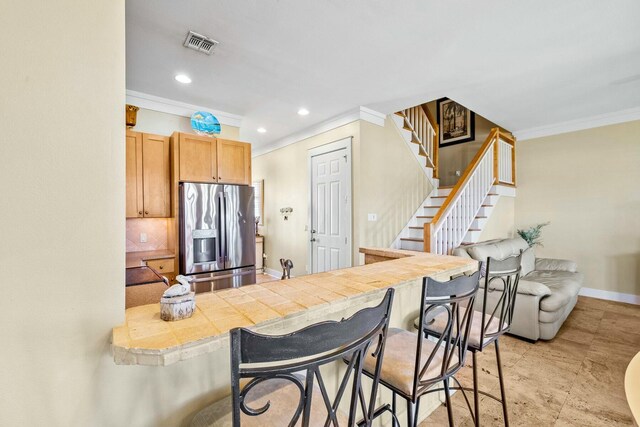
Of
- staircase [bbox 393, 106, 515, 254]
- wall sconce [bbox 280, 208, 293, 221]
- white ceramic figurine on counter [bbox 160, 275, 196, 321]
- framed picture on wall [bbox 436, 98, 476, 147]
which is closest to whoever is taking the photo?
white ceramic figurine on counter [bbox 160, 275, 196, 321]

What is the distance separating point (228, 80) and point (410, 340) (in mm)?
2862

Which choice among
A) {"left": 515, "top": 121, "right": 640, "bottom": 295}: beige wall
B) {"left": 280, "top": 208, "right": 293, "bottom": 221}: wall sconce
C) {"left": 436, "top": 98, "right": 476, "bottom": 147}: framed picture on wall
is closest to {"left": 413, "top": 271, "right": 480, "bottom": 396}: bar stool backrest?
{"left": 280, "top": 208, "right": 293, "bottom": 221}: wall sconce

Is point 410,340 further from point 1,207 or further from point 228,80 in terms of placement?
point 228,80

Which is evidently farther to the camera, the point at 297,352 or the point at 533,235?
the point at 533,235

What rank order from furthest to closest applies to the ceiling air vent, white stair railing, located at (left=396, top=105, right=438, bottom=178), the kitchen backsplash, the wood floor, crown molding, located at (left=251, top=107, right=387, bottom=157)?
white stair railing, located at (left=396, top=105, right=438, bottom=178) → crown molding, located at (left=251, top=107, right=387, bottom=157) → the kitchen backsplash → the ceiling air vent → the wood floor

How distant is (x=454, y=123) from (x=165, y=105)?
522 centimetres

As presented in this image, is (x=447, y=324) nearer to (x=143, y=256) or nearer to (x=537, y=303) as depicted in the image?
(x=537, y=303)

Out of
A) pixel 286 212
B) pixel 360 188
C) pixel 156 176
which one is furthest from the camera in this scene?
pixel 286 212

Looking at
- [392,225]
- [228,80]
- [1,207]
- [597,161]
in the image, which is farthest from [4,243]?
[597,161]

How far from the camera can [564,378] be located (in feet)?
7.32

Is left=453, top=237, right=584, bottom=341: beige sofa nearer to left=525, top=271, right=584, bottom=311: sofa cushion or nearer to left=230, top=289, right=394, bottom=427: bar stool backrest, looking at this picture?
left=525, top=271, right=584, bottom=311: sofa cushion

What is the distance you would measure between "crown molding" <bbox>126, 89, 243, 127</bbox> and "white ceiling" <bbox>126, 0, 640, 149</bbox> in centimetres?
12

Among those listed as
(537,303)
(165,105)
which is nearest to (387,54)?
(165,105)

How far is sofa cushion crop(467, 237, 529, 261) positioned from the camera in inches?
126
